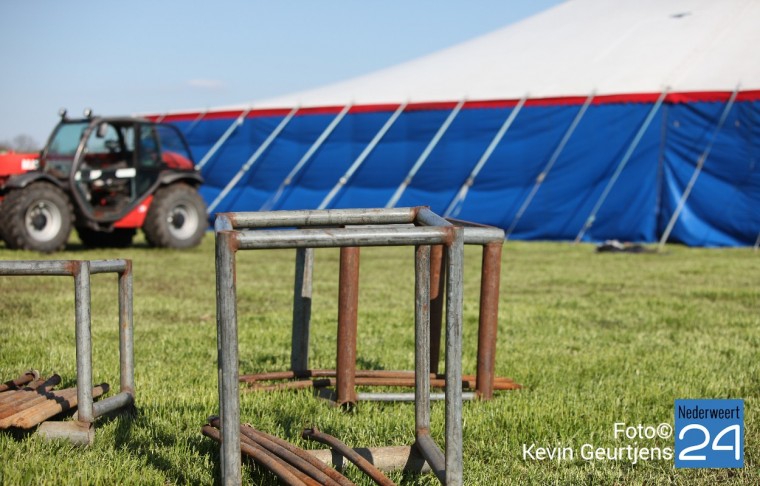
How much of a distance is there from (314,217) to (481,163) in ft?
46.9

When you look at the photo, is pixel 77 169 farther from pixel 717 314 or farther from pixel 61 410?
pixel 61 410

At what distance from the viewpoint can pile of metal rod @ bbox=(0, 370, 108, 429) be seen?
3.48 metres

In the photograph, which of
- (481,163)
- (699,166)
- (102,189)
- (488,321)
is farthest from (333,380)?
(481,163)

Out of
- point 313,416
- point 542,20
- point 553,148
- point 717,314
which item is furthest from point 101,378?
point 542,20

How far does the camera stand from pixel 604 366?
213 inches

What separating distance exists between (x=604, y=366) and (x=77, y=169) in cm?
949

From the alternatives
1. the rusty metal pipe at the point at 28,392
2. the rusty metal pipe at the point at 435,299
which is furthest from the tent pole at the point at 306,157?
the rusty metal pipe at the point at 28,392

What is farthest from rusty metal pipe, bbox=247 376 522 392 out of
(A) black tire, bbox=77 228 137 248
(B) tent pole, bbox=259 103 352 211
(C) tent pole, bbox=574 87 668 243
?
(B) tent pole, bbox=259 103 352 211

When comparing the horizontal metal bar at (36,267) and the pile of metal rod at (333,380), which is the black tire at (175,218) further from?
the horizontal metal bar at (36,267)

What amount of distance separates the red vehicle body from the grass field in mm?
2241

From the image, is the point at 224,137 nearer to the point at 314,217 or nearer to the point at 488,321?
the point at 488,321

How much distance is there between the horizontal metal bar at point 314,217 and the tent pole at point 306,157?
49.4 ft

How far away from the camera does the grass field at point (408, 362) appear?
11.4 feet

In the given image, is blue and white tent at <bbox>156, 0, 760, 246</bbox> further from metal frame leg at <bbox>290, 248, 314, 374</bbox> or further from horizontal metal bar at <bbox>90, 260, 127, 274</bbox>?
horizontal metal bar at <bbox>90, 260, 127, 274</bbox>
